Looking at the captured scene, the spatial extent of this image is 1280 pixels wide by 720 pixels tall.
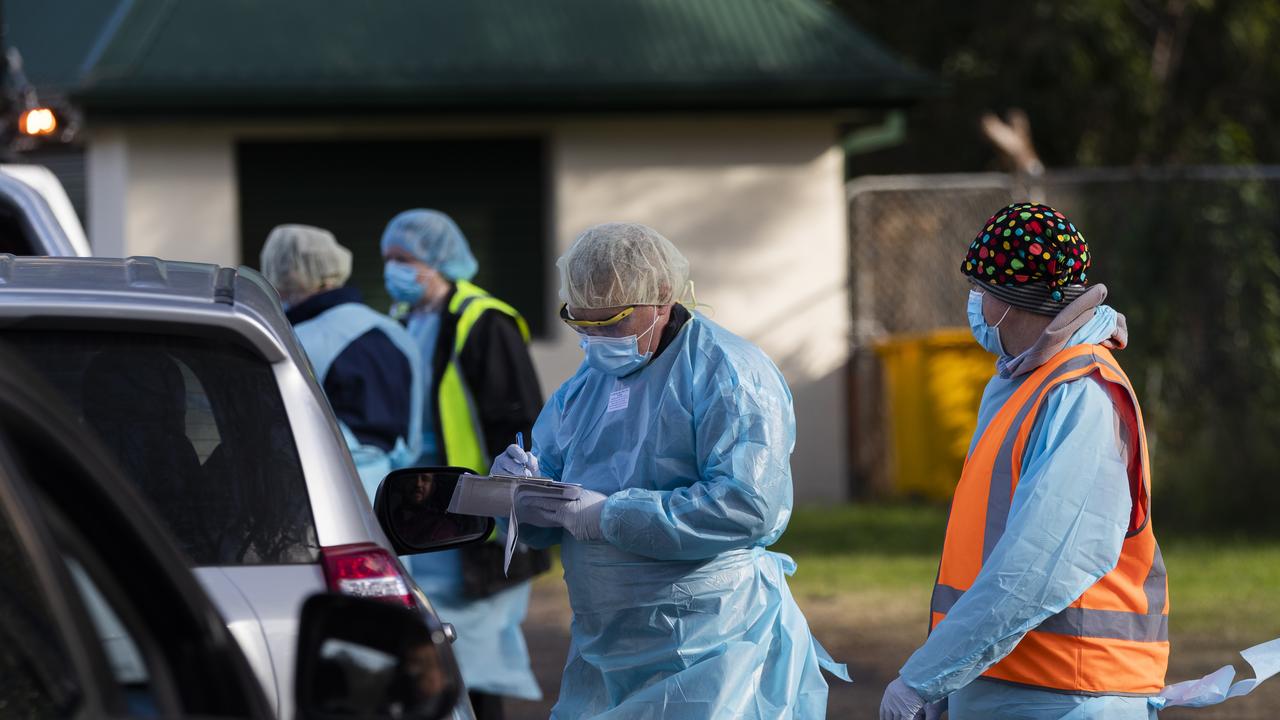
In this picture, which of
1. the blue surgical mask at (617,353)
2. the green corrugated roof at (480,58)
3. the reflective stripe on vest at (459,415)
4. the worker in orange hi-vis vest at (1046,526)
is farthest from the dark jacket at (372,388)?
the green corrugated roof at (480,58)

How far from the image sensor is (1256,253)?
12.8 metres

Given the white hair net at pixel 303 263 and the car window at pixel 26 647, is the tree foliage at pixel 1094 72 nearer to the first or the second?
the white hair net at pixel 303 263

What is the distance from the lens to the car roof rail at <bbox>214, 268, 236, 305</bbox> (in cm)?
329

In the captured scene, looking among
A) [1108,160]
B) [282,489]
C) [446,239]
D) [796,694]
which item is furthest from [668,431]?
[1108,160]

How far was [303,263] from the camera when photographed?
6.63m

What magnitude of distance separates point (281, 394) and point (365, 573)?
365 mm

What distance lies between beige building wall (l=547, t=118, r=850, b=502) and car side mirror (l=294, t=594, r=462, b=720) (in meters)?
10.9

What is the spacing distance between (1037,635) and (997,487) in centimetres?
31

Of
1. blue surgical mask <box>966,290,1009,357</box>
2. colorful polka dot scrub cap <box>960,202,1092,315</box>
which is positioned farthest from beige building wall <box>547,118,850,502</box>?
colorful polka dot scrub cap <box>960,202,1092,315</box>

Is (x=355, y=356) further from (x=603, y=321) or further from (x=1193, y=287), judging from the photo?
(x=1193, y=287)

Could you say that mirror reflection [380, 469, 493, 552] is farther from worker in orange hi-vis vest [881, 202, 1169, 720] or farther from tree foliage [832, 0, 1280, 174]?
tree foliage [832, 0, 1280, 174]

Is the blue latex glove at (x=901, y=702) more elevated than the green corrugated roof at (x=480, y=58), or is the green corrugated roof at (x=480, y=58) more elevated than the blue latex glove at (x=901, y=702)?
the green corrugated roof at (x=480, y=58)

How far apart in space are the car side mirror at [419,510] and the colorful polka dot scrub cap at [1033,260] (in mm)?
1312

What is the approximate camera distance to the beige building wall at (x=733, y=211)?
1331cm
